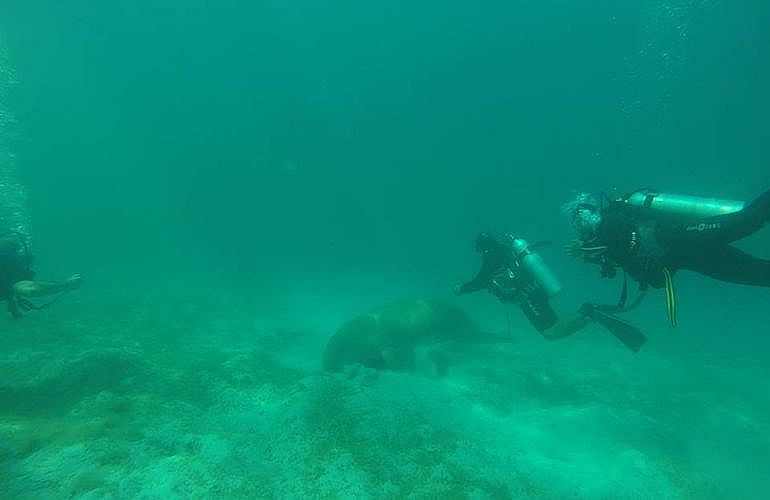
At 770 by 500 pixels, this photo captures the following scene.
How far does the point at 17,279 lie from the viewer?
338 inches

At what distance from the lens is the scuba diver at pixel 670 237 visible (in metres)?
6.31

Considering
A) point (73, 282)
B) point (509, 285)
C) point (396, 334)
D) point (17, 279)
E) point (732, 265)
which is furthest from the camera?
point (396, 334)

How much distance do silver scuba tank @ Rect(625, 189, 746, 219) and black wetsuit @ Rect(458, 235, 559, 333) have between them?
311 centimetres

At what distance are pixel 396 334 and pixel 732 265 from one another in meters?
8.75

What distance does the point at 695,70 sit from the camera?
5300cm

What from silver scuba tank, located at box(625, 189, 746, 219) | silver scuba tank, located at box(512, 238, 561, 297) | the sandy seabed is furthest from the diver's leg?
the sandy seabed

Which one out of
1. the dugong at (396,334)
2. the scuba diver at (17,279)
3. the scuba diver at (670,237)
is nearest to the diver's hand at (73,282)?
the scuba diver at (17,279)

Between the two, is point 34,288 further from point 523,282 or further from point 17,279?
point 523,282

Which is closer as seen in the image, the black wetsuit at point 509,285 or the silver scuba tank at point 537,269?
the silver scuba tank at point 537,269

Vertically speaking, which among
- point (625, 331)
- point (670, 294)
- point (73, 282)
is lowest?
point (625, 331)

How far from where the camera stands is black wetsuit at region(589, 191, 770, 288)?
6.27 metres

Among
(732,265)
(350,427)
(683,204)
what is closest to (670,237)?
(683,204)

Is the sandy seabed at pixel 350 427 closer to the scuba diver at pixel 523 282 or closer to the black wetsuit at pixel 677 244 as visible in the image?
the scuba diver at pixel 523 282

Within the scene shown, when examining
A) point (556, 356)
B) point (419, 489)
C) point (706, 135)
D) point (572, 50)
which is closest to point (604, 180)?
point (706, 135)
